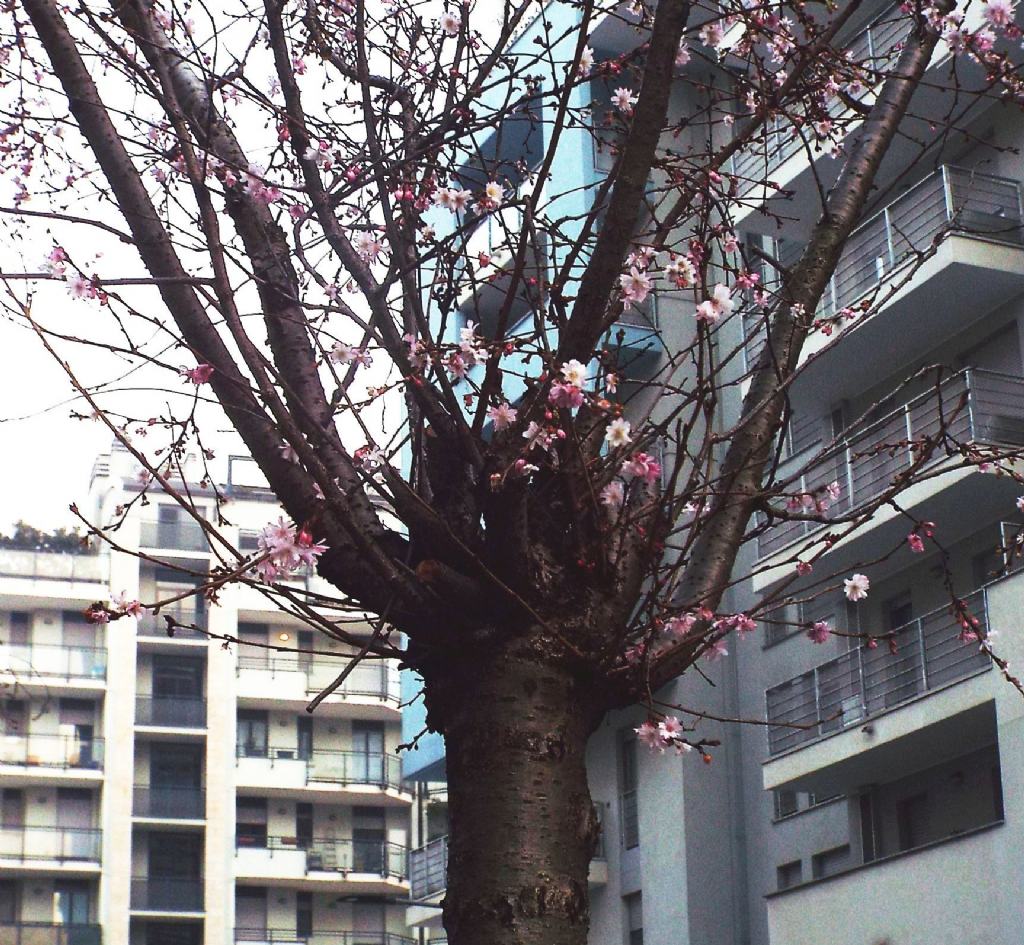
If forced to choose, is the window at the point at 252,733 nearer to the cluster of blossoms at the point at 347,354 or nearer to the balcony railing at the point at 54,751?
the balcony railing at the point at 54,751

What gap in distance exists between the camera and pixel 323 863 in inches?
2146

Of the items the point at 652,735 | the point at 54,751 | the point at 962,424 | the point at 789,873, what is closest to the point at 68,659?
the point at 54,751

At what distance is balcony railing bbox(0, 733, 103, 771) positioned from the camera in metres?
54.0

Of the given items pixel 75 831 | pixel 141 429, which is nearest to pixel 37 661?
pixel 75 831

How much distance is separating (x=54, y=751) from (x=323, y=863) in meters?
8.75

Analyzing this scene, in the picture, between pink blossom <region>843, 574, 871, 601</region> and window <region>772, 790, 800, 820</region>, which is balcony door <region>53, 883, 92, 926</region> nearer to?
window <region>772, 790, 800, 820</region>

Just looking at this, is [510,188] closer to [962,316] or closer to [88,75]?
[88,75]

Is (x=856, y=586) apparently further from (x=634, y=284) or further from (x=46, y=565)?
(x=46, y=565)

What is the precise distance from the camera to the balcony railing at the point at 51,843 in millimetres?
52688

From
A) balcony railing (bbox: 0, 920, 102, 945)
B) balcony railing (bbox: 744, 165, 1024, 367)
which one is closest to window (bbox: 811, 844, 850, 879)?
balcony railing (bbox: 744, 165, 1024, 367)

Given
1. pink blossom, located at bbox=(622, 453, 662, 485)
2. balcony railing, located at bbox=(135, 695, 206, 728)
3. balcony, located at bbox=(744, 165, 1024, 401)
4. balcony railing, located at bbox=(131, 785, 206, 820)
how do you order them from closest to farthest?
pink blossom, located at bbox=(622, 453, 662, 485) → balcony, located at bbox=(744, 165, 1024, 401) → balcony railing, located at bbox=(131, 785, 206, 820) → balcony railing, located at bbox=(135, 695, 206, 728)

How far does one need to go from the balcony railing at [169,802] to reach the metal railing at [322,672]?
4029 millimetres

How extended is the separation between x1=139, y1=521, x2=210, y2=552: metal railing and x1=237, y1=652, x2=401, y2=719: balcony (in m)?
4.41

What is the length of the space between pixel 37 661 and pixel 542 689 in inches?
2075
